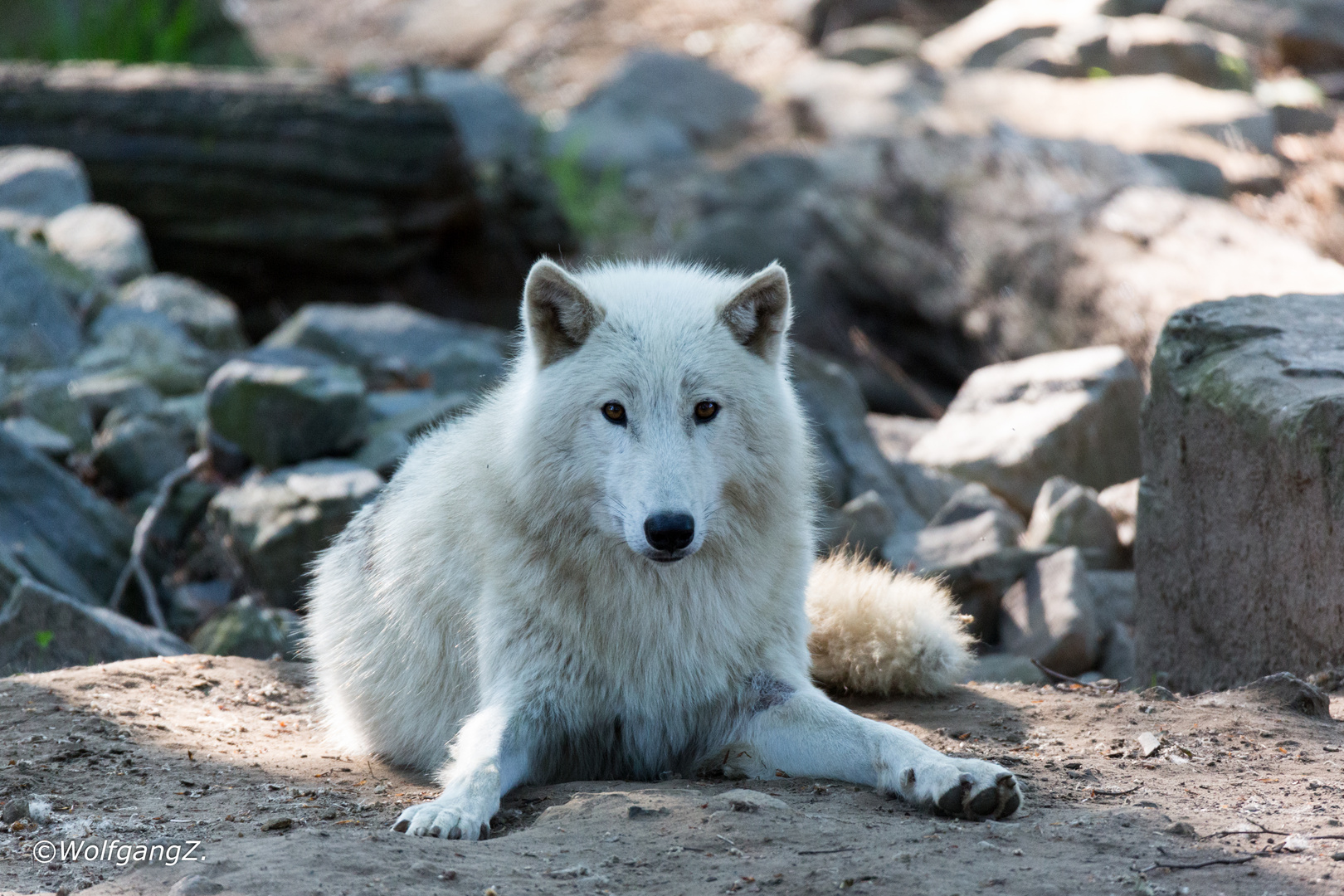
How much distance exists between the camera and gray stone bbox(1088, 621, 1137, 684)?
17.1 feet

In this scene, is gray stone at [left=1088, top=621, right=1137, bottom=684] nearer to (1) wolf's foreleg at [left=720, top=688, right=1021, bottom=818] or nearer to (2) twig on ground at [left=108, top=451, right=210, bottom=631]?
(1) wolf's foreleg at [left=720, top=688, right=1021, bottom=818]

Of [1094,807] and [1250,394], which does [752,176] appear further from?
[1094,807]

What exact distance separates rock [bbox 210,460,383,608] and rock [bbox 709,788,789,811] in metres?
3.39

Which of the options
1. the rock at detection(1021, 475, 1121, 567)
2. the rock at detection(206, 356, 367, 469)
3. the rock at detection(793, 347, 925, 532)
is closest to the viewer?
the rock at detection(1021, 475, 1121, 567)

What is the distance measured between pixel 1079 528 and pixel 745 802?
3589 millimetres

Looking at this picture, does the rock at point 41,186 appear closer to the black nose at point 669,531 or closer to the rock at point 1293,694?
the black nose at point 669,531

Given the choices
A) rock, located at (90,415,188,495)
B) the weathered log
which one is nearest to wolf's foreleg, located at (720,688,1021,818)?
rock, located at (90,415,188,495)

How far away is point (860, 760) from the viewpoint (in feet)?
10.8

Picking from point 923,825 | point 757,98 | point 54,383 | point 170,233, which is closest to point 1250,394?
point 923,825

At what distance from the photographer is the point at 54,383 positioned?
7445 millimetres

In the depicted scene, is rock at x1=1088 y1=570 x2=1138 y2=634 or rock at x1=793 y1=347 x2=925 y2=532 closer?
rock at x1=1088 y1=570 x2=1138 y2=634

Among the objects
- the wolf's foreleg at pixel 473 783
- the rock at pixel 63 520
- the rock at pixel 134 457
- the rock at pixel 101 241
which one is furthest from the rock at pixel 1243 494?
the rock at pixel 101 241

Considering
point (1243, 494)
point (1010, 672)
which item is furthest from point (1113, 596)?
point (1243, 494)

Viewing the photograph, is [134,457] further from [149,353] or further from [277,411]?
[149,353]
